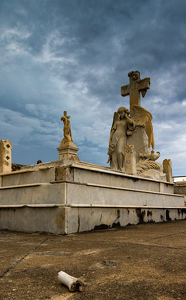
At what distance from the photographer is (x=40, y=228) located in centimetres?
600

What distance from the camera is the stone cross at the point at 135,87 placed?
13.2 m

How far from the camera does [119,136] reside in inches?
463

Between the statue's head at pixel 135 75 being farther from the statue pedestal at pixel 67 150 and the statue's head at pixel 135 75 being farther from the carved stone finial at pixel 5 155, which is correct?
the carved stone finial at pixel 5 155

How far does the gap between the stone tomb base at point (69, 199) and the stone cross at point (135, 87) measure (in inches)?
236

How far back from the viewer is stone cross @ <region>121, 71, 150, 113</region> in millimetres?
13180

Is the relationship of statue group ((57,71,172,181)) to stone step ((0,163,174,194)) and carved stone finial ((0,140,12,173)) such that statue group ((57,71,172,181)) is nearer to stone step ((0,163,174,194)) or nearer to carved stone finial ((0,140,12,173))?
stone step ((0,163,174,194))

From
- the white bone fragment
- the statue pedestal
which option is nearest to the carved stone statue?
the statue pedestal

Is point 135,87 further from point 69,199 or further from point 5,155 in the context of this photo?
point 69,199

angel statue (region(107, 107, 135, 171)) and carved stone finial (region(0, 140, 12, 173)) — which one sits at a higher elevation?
angel statue (region(107, 107, 135, 171))

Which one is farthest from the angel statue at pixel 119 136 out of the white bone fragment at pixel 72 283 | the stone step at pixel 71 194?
the white bone fragment at pixel 72 283

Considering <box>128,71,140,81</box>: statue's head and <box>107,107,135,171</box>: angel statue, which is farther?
<box>128,71,140,81</box>: statue's head

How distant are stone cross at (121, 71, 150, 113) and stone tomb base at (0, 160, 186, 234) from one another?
19.6ft

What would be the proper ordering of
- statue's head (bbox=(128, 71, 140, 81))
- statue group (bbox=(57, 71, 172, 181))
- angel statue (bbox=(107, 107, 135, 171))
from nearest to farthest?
1. statue group (bbox=(57, 71, 172, 181))
2. angel statue (bbox=(107, 107, 135, 171))
3. statue's head (bbox=(128, 71, 140, 81))

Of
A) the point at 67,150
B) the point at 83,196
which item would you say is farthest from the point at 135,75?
the point at 83,196
